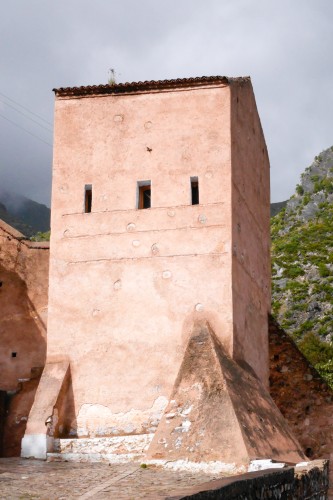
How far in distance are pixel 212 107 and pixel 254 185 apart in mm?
2576

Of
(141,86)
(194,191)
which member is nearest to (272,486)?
(194,191)

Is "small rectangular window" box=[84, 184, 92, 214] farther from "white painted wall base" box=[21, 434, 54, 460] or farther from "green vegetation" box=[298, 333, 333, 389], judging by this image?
"green vegetation" box=[298, 333, 333, 389]

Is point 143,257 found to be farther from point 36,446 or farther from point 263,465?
point 263,465

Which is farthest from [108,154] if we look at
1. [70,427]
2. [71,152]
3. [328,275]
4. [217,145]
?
[328,275]

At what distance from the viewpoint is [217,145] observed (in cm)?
1477

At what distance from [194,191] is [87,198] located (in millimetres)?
2029

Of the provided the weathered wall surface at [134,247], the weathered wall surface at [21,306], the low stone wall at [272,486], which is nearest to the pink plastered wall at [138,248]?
the weathered wall surface at [134,247]

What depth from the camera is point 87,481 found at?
10.3 m

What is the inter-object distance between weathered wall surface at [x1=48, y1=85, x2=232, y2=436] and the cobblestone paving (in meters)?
1.76

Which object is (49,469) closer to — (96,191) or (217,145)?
(96,191)

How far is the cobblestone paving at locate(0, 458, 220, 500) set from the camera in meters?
8.99

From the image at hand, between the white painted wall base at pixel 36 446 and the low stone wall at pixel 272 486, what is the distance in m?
4.09

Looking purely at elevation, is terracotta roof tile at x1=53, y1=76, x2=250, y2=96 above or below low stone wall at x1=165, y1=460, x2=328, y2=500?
above

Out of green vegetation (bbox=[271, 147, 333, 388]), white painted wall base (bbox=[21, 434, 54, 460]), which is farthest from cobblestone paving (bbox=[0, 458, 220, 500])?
green vegetation (bbox=[271, 147, 333, 388])
